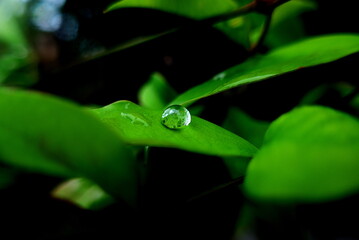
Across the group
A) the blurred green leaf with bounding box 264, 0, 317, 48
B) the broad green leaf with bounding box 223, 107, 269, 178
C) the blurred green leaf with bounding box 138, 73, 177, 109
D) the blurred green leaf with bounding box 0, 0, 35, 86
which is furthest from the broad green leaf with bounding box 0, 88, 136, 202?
the blurred green leaf with bounding box 0, 0, 35, 86

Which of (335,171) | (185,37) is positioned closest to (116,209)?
(335,171)

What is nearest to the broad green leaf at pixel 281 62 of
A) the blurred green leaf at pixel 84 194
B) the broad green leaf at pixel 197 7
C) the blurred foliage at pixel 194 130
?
the blurred foliage at pixel 194 130

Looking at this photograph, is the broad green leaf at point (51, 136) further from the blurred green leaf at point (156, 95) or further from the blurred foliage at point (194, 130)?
the blurred green leaf at point (156, 95)

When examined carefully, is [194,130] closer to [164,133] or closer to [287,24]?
[164,133]

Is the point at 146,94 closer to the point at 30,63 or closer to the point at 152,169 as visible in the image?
the point at 152,169

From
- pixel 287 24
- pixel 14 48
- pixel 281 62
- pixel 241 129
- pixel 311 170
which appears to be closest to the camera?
pixel 311 170

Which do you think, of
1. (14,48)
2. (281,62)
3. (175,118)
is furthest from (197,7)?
(14,48)
